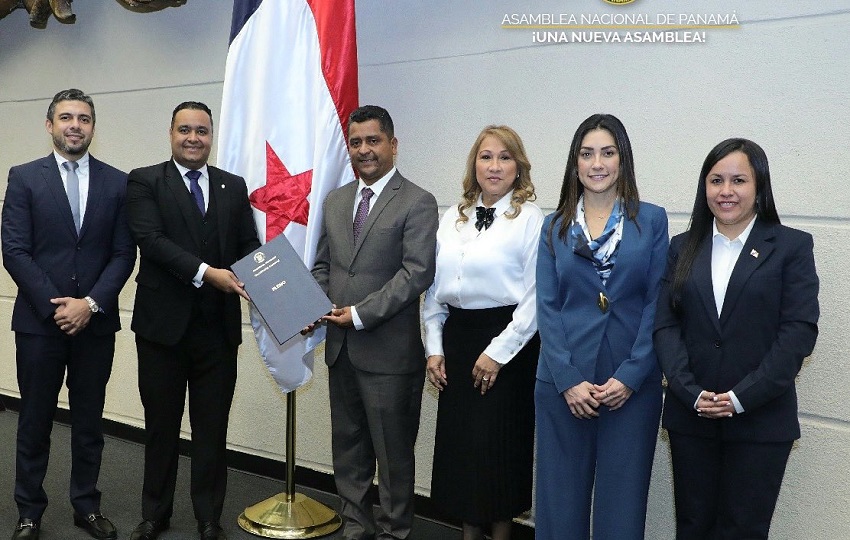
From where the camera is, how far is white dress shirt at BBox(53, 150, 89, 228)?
324 centimetres

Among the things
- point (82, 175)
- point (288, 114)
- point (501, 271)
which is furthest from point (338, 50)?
point (501, 271)

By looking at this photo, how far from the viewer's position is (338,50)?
3400mm

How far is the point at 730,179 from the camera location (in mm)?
2295

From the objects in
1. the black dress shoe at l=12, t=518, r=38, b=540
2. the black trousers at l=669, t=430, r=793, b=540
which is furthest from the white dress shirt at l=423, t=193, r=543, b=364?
the black dress shoe at l=12, t=518, r=38, b=540

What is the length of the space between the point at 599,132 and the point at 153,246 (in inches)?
64.1

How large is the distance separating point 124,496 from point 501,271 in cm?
219

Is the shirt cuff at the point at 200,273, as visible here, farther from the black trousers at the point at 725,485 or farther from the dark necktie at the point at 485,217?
the black trousers at the point at 725,485

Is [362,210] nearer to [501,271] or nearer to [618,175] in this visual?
[501,271]

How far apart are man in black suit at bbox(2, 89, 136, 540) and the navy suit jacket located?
6.94ft

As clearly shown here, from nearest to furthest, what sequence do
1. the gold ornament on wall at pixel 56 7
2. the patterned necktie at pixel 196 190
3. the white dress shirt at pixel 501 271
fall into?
1. the white dress shirt at pixel 501 271
2. the patterned necktie at pixel 196 190
3. the gold ornament on wall at pixel 56 7

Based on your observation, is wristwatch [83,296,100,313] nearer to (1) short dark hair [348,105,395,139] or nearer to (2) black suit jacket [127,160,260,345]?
(2) black suit jacket [127,160,260,345]

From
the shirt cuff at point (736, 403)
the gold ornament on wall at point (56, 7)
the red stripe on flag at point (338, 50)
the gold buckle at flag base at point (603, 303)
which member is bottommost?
the shirt cuff at point (736, 403)

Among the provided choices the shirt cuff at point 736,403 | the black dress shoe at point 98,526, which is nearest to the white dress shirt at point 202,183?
the black dress shoe at point 98,526

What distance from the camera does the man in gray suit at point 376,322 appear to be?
2.95 m
